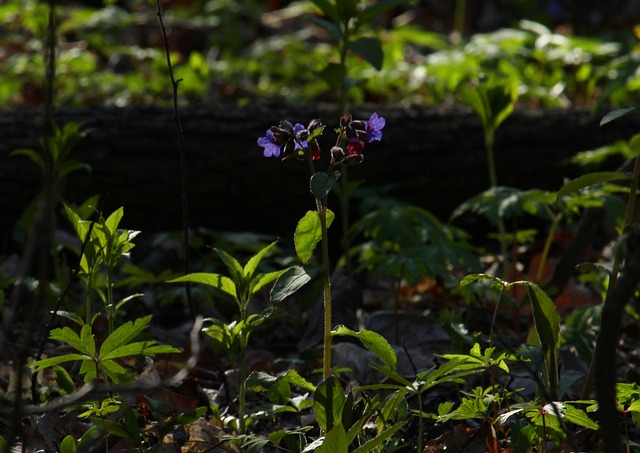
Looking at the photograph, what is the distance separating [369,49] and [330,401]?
159 centimetres

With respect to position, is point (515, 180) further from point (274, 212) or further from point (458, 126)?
point (274, 212)

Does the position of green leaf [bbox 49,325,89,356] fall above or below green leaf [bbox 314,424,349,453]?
above

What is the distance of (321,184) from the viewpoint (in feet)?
5.20

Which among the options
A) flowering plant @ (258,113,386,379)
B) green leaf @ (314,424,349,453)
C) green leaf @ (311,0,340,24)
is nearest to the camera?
green leaf @ (314,424,349,453)

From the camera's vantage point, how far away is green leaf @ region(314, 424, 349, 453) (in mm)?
1426

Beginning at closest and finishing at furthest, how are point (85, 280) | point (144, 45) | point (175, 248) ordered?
point (85, 280), point (175, 248), point (144, 45)

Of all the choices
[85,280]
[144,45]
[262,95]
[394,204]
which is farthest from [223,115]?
[144,45]

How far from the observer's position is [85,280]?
6.78 feet

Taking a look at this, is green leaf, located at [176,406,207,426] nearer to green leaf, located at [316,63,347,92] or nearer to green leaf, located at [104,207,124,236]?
green leaf, located at [104,207,124,236]

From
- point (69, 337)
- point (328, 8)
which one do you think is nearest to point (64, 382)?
point (69, 337)

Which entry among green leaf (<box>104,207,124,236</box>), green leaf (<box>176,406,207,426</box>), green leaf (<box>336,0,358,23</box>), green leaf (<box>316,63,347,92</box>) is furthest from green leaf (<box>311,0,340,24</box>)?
green leaf (<box>176,406,207,426</box>)

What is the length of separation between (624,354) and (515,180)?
1.32 m

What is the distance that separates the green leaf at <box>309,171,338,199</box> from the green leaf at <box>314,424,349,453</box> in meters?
0.46

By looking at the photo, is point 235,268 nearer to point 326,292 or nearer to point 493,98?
point 326,292
